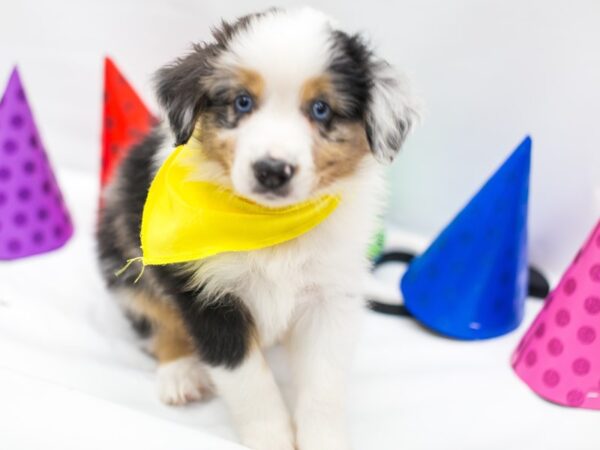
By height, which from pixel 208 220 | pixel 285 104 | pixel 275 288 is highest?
pixel 285 104

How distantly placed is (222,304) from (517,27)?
2047 mm

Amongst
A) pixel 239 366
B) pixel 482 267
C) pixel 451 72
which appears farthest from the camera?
pixel 451 72

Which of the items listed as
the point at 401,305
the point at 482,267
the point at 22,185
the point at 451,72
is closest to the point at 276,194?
the point at 482,267

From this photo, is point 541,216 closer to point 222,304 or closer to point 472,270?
point 472,270

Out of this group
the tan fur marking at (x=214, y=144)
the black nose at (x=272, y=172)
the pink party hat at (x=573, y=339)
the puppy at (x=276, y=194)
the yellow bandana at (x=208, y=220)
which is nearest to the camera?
the black nose at (x=272, y=172)

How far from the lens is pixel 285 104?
1900 mm

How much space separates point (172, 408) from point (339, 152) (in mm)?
1160

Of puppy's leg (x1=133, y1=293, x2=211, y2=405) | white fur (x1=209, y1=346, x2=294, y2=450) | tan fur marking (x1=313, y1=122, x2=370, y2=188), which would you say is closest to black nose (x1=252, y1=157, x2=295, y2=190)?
tan fur marking (x1=313, y1=122, x2=370, y2=188)

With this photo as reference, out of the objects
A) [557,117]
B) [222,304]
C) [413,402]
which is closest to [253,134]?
[222,304]

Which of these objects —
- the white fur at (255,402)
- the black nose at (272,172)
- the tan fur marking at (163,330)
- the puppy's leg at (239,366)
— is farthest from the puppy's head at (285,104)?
the tan fur marking at (163,330)

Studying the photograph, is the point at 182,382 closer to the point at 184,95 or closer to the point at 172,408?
the point at 172,408

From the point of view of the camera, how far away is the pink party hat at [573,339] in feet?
7.89

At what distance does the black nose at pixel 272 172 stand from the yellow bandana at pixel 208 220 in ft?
1.06

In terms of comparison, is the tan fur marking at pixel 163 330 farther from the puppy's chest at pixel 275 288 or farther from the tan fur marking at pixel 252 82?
the tan fur marking at pixel 252 82
